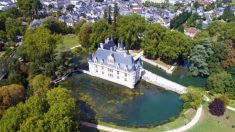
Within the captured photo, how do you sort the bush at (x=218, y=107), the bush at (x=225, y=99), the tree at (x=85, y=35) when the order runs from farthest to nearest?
the tree at (x=85, y=35) < the bush at (x=225, y=99) < the bush at (x=218, y=107)

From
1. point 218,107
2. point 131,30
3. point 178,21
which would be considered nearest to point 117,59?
point 131,30

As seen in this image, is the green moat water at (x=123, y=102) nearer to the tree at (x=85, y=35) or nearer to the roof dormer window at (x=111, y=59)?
the roof dormer window at (x=111, y=59)

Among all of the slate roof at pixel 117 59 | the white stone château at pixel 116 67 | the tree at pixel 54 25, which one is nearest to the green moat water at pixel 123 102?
the white stone château at pixel 116 67

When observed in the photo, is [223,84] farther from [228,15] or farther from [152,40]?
[228,15]

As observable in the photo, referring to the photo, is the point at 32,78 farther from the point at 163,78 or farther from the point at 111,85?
the point at 163,78

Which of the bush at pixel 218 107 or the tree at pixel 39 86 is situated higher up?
the tree at pixel 39 86
